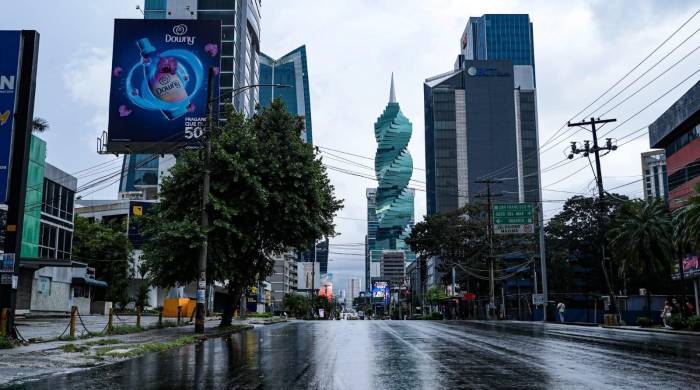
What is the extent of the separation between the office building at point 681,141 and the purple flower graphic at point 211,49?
36.1 meters

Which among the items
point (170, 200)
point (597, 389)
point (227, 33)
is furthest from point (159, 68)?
point (227, 33)

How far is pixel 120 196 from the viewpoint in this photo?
120938 millimetres

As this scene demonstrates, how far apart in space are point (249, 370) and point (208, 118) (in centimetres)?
1615

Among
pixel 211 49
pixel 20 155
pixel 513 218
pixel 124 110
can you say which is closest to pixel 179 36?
pixel 211 49

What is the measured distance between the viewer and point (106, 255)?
238ft

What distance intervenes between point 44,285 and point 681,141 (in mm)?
52480

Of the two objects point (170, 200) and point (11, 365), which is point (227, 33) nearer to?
point (170, 200)

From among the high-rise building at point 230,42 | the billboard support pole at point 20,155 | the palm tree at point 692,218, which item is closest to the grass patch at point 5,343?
the billboard support pole at point 20,155

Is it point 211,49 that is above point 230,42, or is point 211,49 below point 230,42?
below

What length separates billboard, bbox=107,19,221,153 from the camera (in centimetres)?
4959

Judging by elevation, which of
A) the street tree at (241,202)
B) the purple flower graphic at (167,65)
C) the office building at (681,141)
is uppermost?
the purple flower graphic at (167,65)

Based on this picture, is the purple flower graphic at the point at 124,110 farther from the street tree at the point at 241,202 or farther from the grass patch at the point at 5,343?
the grass patch at the point at 5,343

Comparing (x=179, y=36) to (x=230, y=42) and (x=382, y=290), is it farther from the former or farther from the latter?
(x=382, y=290)

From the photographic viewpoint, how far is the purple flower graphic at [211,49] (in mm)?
51031
